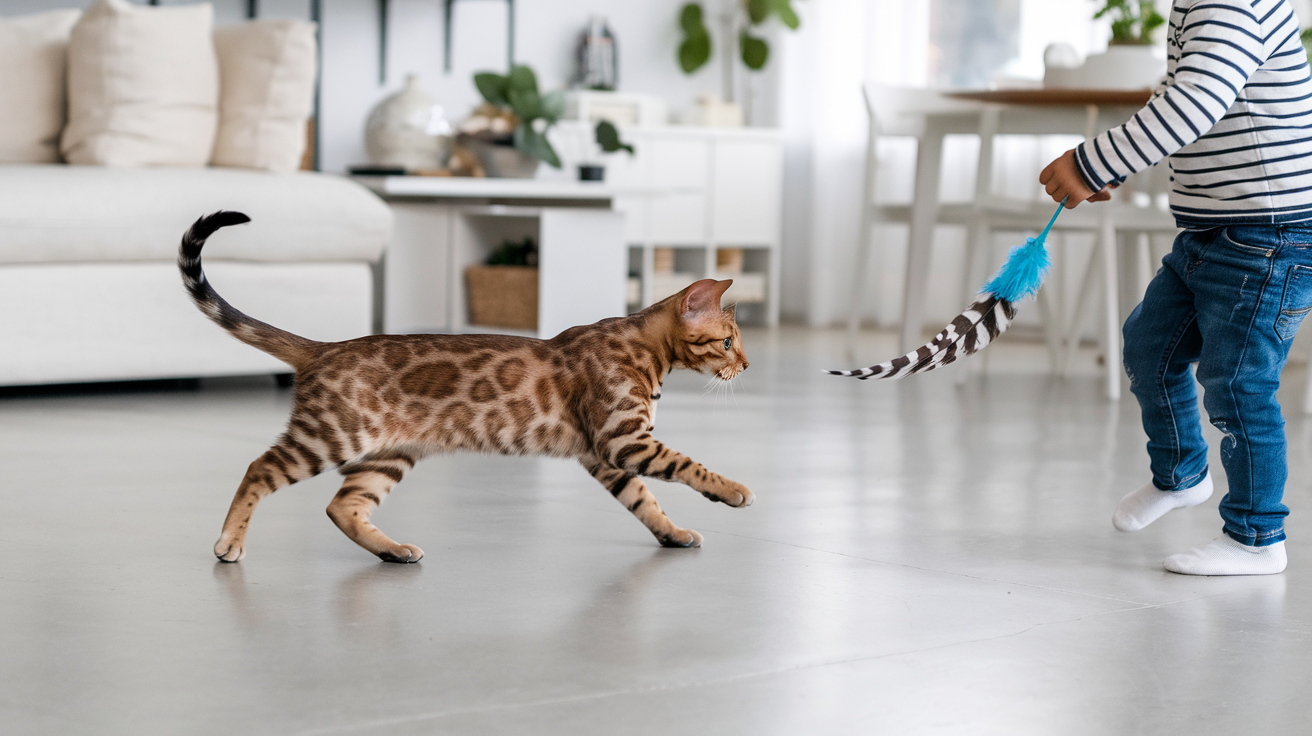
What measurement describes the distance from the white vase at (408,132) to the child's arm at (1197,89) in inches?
129

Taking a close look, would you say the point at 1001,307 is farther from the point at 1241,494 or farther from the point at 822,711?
the point at 822,711

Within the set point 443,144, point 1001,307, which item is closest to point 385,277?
point 443,144

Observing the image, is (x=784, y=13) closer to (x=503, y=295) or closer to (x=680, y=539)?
(x=503, y=295)

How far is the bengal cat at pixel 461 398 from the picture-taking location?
1.75m

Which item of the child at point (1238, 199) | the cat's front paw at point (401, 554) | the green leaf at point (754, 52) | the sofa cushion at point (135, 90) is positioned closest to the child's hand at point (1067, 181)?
the child at point (1238, 199)

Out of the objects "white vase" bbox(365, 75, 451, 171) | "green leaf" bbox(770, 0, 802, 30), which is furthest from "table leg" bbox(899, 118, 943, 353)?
"green leaf" bbox(770, 0, 802, 30)

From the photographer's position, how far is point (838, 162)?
641 cm

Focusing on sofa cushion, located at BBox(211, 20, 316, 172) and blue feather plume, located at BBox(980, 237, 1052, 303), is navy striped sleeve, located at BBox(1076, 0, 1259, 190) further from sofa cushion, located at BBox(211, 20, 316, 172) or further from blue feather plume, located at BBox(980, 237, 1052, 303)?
sofa cushion, located at BBox(211, 20, 316, 172)

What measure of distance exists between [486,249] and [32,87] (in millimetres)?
1452

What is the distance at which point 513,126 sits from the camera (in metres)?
4.79

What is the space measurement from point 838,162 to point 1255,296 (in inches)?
185

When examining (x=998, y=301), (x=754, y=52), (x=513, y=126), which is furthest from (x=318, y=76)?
(x=998, y=301)

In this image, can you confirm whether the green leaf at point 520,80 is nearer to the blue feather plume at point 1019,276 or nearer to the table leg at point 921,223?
the table leg at point 921,223

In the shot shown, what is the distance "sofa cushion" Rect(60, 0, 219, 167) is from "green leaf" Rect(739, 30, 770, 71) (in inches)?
121
